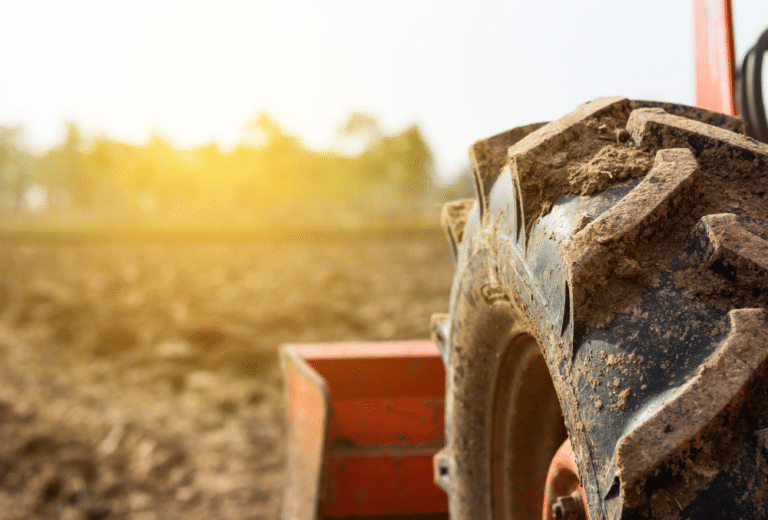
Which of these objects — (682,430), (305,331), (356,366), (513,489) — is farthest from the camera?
(305,331)

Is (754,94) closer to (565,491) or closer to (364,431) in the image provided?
(565,491)

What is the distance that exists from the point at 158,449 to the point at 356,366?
1.84 m

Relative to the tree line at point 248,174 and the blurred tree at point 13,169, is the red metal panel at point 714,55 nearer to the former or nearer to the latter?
the tree line at point 248,174

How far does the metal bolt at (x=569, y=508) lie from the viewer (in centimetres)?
107

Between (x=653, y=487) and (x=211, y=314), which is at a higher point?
(x=653, y=487)

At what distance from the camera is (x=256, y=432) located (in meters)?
3.98

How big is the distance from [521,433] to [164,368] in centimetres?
422

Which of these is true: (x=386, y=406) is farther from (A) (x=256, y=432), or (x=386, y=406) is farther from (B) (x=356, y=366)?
(A) (x=256, y=432)

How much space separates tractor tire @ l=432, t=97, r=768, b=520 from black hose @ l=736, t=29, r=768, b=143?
759 millimetres

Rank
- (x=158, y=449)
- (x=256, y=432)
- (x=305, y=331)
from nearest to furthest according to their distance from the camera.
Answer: (x=158, y=449)
(x=256, y=432)
(x=305, y=331)

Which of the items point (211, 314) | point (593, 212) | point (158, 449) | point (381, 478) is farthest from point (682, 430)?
point (211, 314)

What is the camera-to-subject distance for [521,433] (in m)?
1.33

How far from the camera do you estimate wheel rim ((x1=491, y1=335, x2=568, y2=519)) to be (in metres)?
1.28

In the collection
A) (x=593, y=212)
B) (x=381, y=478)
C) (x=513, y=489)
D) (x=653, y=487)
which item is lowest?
(x=381, y=478)
